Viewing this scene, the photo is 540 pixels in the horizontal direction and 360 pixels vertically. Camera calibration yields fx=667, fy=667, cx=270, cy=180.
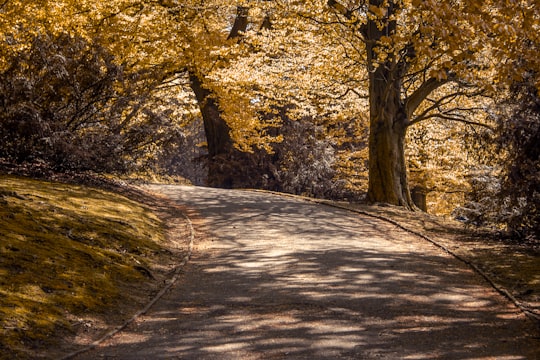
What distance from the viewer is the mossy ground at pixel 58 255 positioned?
20.3 ft

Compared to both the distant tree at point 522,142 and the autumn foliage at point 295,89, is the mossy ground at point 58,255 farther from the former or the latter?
the distant tree at point 522,142

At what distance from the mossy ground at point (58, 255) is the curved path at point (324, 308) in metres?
0.60

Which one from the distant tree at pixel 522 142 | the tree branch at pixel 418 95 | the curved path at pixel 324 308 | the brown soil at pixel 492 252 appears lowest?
the curved path at pixel 324 308

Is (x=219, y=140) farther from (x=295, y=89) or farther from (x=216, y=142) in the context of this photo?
(x=295, y=89)

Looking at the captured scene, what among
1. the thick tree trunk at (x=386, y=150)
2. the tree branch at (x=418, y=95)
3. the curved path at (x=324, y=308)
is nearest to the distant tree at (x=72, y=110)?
the curved path at (x=324, y=308)

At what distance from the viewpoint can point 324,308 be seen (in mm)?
7410

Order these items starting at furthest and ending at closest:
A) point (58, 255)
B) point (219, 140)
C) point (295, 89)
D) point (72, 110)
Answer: point (219, 140) → point (295, 89) → point (72, 110) → point (58, 255)

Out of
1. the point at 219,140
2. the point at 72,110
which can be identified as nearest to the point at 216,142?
the point at 219,140

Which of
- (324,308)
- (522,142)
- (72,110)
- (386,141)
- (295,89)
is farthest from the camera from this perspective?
(295,89)

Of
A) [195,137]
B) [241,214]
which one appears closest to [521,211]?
[241,214]

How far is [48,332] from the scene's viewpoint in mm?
6105

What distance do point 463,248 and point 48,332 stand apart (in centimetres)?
766

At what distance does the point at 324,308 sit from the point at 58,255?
3.31 meters

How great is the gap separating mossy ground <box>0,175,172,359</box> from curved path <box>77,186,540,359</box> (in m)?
0.60
